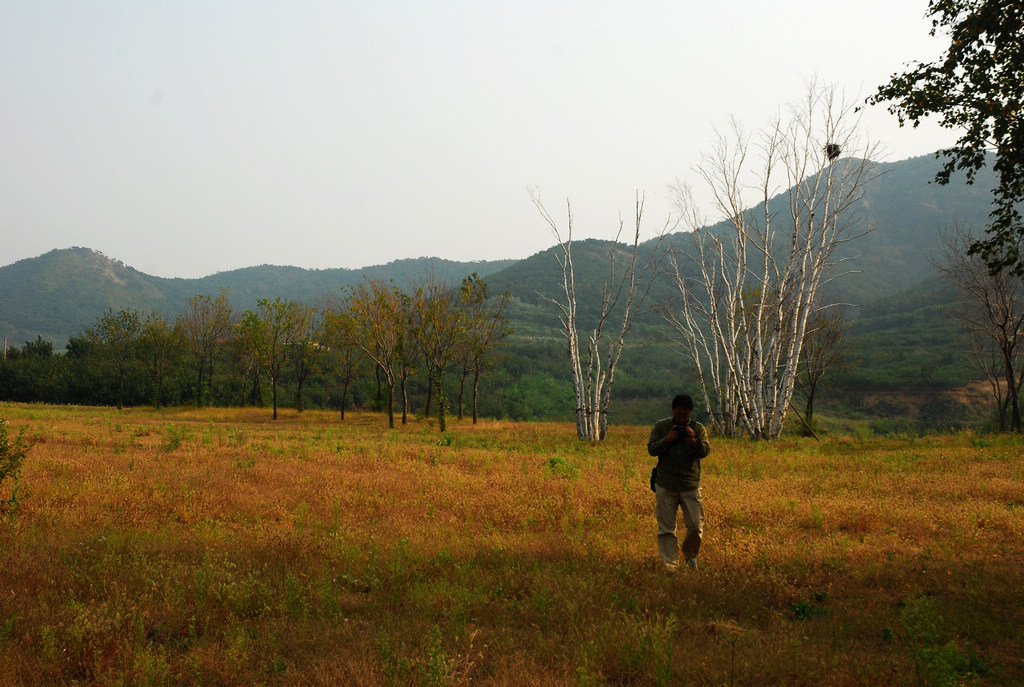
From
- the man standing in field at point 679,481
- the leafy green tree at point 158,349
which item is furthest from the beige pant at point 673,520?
the leafy green tree at point 158,349

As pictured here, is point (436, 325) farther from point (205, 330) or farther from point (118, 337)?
point (118, 337)

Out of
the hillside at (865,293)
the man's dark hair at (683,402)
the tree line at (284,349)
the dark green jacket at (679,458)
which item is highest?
the hillside at (865,293)

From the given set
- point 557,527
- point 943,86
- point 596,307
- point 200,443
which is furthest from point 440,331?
point 596,307

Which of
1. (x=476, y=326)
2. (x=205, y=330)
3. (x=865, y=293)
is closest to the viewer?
(x=476, y=326)

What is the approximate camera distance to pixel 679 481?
7469mm

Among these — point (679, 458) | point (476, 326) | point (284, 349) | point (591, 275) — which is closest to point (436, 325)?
point (476, 326)

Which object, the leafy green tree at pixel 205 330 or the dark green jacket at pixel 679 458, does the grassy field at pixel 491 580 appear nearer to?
the dark green jacket at pixel 679 458

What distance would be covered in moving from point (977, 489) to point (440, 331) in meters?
28.9

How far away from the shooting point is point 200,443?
1947 cm

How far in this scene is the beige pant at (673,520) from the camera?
746cm

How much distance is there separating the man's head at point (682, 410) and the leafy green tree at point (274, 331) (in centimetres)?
4582

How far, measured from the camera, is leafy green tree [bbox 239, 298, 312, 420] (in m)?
49.1

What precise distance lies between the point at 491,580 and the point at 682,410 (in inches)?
119

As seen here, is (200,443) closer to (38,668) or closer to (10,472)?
(10,472)
